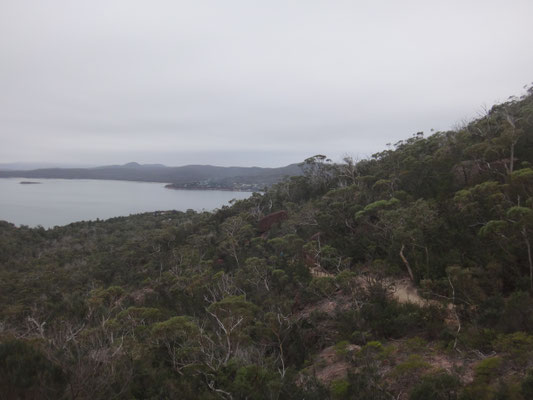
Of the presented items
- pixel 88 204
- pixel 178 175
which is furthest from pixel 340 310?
pixel 178 175

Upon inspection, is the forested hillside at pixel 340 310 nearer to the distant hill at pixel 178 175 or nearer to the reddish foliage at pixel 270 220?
the reddish foliage at pixel 270 220

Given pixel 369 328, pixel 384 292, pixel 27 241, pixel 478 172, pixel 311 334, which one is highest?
pixel 478 172

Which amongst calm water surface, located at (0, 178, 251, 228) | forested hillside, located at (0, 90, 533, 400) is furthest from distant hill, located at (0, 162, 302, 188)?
forested hillside, located at (0, 90, 533, 400)

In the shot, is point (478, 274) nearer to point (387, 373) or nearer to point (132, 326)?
point (387, 373)

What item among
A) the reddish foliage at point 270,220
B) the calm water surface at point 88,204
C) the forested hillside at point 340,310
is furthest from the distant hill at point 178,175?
the forested hillside at point 340,310

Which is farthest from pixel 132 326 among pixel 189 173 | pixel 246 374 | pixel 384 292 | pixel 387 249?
pixel 189 173

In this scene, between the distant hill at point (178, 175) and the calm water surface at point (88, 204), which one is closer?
the calm water surface at point (88, 204)

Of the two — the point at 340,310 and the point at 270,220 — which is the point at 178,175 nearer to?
the point at 270,220

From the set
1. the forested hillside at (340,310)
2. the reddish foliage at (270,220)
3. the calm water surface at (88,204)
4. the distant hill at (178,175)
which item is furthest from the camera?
the distant hill at (178,175)
